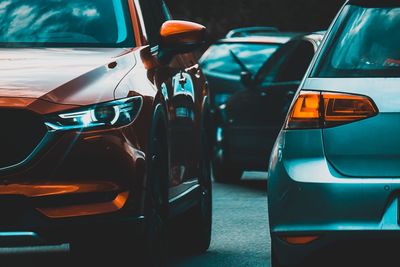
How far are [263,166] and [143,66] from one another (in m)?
6.56

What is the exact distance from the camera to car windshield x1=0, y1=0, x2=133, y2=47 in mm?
Result: 7801

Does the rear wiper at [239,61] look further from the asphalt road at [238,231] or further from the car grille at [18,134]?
the car grille at [18,134]

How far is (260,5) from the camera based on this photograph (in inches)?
1511

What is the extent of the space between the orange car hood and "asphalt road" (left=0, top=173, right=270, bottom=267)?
947mm

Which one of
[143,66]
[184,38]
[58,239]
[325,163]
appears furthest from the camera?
[184,38]

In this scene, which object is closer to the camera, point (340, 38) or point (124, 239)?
point (340, 38)

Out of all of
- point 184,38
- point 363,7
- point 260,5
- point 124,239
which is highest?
point 363,7

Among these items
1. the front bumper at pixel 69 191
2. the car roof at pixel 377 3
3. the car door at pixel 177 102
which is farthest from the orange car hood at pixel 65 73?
the car roof at pixel 377 3

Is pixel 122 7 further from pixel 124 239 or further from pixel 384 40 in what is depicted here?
pixel 384 40

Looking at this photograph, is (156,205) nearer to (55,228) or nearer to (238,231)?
(55,228)

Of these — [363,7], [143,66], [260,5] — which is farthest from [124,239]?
[260,5]

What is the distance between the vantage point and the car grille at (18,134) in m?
6.64

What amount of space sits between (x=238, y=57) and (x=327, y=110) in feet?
37.4

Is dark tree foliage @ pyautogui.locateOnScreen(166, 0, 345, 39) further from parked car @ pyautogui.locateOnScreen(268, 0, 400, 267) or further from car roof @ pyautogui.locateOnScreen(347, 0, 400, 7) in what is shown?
parked car @ pyautogui.locateOnScreen(268, 0, 400, 267)
